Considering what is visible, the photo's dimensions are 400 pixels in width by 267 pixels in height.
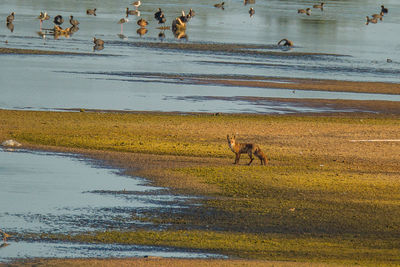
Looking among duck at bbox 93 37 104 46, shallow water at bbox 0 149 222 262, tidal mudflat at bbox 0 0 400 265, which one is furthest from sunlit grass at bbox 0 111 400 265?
duck at bbox 93 37 104 46

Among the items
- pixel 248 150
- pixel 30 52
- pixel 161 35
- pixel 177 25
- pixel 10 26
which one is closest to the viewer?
pixel 248 150

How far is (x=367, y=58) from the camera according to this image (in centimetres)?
6212

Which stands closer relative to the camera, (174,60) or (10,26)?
(174,60)

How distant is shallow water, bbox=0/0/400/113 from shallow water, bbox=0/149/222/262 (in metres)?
11.7

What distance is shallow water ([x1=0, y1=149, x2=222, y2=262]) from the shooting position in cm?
1542

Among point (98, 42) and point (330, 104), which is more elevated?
point (98, 42)

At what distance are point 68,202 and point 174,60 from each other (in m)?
36.3

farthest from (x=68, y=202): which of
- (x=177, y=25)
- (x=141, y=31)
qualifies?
(x=177, y=25)

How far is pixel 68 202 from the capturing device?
18844 mm

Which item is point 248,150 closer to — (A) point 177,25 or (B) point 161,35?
(B) point 161,35

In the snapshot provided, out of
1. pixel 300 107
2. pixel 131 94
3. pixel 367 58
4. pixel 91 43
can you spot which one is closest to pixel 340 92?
pixel 300 107

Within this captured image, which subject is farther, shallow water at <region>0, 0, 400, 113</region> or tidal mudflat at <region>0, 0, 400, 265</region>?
shallow water at <region>0, 0, 400, 113</region>

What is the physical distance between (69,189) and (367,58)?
4404cm

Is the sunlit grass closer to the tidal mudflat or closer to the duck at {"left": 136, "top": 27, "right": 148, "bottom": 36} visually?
the tidal mudflat
